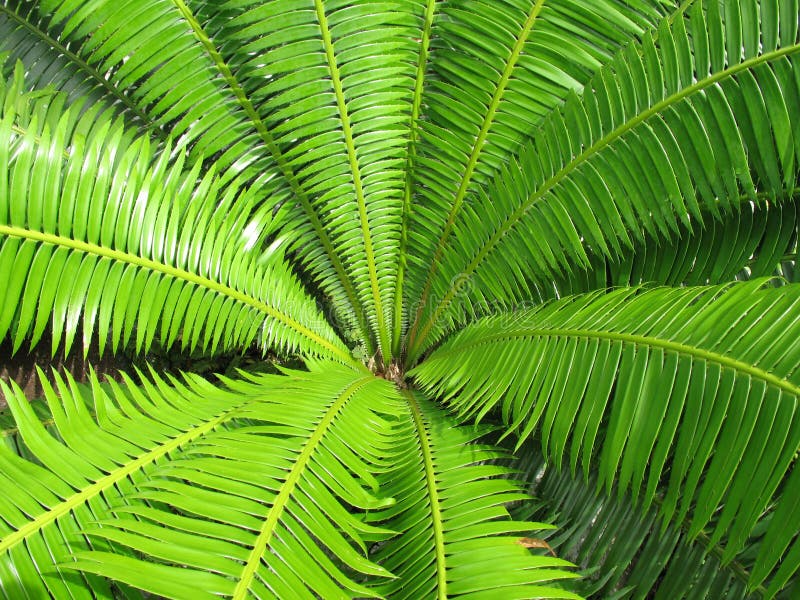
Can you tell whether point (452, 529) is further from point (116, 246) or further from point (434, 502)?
point (116, 246)

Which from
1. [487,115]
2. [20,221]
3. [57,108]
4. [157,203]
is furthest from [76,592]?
[487,115]

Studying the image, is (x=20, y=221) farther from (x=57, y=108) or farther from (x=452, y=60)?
(x=452, y=60)

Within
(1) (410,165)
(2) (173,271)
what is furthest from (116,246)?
(1) (410,165)

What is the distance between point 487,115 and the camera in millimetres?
1769

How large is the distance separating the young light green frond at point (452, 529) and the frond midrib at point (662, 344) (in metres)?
0.32

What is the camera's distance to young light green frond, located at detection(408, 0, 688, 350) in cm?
158

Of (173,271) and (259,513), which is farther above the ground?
Result: (173,271)

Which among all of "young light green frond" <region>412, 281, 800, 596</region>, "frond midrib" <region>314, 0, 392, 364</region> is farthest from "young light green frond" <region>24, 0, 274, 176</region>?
"young light green frond" <region>412, 281, 800, 596</region>

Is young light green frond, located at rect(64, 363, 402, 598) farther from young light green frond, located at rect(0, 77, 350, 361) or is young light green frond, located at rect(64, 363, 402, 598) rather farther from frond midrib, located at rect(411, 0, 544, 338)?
frond midrib, located at rect(411, 0, 544, 338)

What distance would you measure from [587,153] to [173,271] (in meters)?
1.29

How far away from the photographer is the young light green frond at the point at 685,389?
3.05ft

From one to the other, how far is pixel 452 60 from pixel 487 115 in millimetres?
212

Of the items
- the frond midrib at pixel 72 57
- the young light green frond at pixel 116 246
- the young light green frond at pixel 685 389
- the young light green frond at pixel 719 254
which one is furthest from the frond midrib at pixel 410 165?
the frond midrib at pixel 72 57

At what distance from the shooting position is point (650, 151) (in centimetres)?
149
